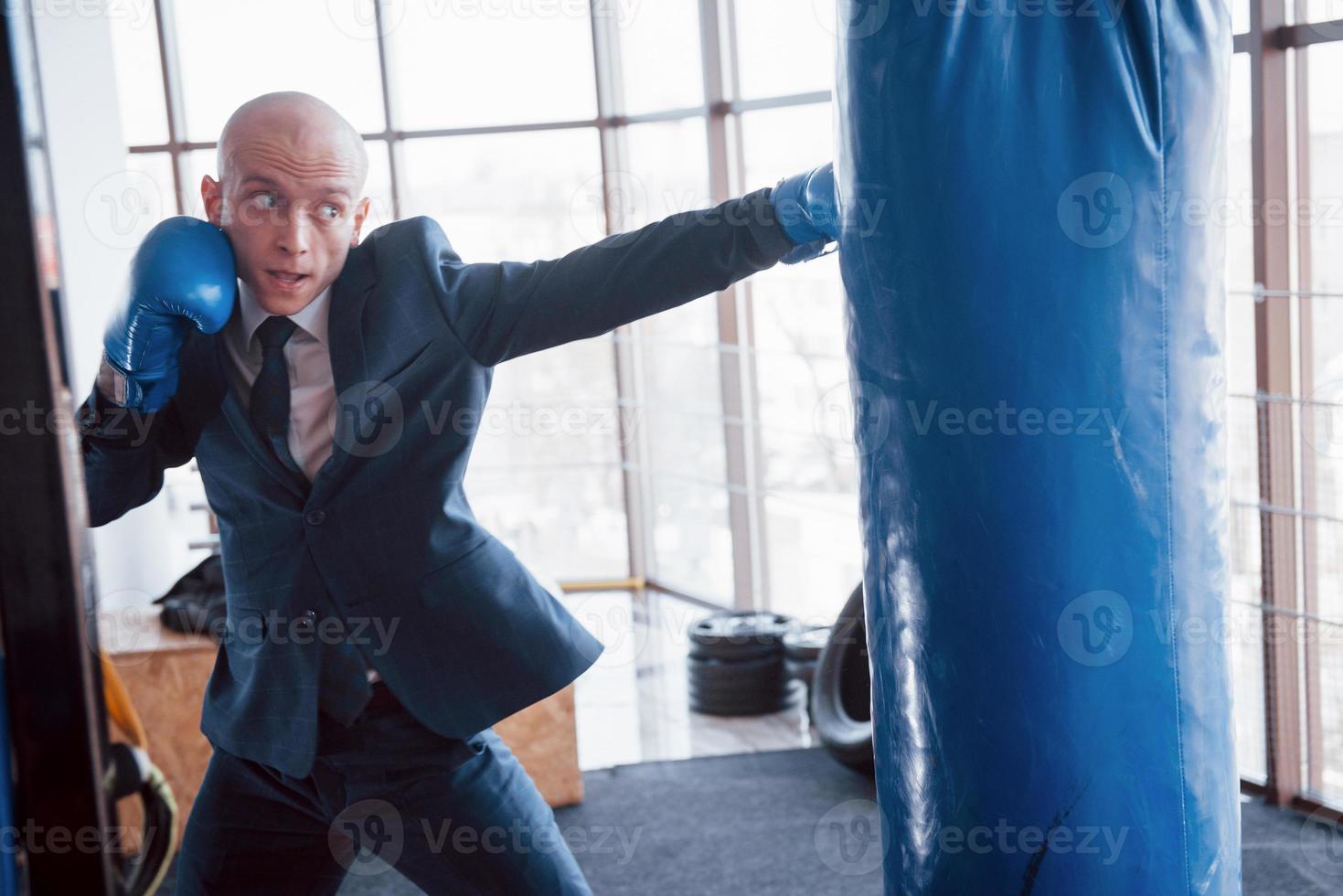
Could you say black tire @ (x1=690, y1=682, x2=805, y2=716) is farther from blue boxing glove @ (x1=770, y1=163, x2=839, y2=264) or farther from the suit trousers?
blue boxing glove @ (x1=770, y1=163, x2=839, y2=264)

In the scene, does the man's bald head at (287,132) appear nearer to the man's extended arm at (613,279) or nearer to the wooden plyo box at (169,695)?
the man's extended arm at (613,279)

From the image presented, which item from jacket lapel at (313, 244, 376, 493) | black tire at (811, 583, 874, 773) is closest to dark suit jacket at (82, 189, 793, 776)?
jacket lapel at (313, 244, 376, 493)

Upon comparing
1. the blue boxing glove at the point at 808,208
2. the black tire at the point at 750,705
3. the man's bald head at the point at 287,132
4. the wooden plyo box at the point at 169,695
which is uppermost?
the man's bald head at the point at 287,132

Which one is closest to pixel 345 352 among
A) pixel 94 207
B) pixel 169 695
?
pixel 169 695

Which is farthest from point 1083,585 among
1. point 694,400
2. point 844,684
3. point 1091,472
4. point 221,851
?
point 694,400

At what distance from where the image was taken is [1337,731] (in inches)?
137

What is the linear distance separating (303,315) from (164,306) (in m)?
0.21

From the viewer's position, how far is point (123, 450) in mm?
1930

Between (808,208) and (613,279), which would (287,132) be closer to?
(613,279)

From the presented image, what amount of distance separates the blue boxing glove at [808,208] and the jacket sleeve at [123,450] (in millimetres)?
985

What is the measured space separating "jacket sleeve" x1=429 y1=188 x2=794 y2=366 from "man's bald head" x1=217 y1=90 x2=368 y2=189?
236mm

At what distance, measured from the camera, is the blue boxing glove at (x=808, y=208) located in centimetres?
178

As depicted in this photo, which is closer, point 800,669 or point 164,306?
point 164,306

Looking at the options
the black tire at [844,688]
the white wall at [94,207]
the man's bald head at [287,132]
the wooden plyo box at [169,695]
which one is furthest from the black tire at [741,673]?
the man's bald head at [287,132]
